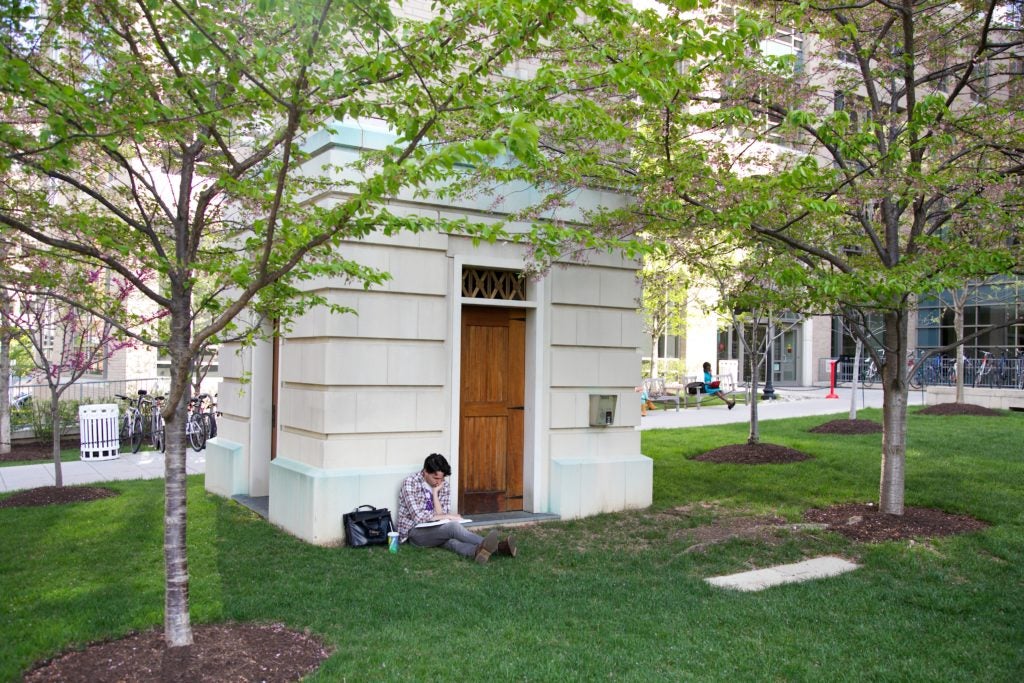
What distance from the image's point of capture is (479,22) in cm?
527

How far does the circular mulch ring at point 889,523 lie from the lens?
845cm

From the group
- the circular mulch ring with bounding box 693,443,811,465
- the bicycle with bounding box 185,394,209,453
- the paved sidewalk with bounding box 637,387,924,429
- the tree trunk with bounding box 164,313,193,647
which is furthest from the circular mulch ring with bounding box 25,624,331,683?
the paved sidewalk with bounding box 637,387,924,429

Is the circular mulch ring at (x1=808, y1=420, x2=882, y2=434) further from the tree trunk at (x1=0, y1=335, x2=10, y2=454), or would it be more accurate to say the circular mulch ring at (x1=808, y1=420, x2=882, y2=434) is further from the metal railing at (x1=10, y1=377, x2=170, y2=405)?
the tree trunk at (x1=0, y1=335, x2=10, y2=454)

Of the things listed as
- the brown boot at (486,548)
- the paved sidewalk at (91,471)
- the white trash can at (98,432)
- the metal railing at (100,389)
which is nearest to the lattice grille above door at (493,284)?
the brown boot at (486,548)

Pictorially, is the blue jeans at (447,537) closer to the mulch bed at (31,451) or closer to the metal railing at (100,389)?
the mulch bed at (31,451)

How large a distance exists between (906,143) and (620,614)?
6118mm

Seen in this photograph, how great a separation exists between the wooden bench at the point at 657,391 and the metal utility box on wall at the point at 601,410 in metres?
15.3

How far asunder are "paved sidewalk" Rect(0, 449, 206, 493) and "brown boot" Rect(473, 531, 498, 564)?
7.52 meters

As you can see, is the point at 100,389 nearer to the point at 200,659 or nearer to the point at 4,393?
the point at 4,393

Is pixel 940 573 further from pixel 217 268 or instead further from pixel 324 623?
pixel 217 268

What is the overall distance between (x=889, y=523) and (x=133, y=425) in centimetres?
1448

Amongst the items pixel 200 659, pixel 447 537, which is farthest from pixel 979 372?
pixel 200 659

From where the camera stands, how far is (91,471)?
13672mm

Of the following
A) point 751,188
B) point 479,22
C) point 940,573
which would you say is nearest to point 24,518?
point 479,22
